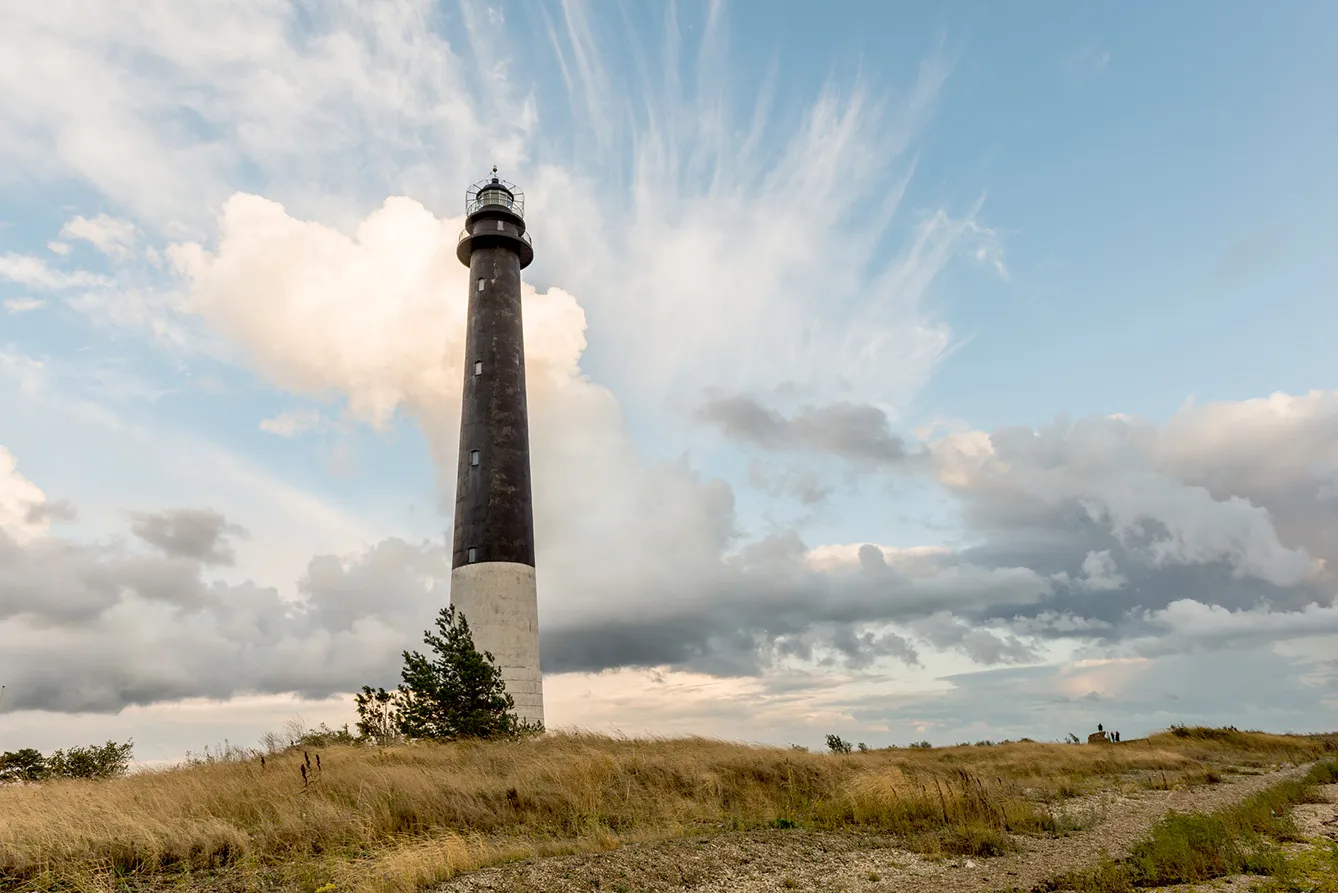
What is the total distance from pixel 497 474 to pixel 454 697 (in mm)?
7842

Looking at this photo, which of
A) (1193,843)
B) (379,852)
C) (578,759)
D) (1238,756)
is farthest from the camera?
(1238,756)

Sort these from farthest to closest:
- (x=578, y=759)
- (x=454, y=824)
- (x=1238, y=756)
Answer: (x=1238, y=756) < (x=578, y=759) < (x=454, y=824)

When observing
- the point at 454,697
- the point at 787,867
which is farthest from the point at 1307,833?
the point at 454,697

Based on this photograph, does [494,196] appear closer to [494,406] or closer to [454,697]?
[494,406]

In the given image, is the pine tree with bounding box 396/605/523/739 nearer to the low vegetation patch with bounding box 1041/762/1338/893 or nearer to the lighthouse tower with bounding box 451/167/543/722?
the lighthouse tower with bounding box 451/167/543/722

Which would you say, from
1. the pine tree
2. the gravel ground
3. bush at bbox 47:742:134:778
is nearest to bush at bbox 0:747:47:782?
bush at bbox 47:742:134:778

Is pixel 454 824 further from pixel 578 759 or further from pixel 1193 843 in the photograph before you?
pixel 1193 843

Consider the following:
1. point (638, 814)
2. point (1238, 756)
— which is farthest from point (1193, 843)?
point (1238, 756)

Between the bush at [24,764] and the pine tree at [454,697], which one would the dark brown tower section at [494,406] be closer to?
the pine tree at [454,697]

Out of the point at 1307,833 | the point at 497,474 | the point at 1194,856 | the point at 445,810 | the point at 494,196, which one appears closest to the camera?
the point at 1194,856

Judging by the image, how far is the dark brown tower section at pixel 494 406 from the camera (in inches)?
1019

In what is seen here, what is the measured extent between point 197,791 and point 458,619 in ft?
35.6

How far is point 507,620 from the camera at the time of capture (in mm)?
24656

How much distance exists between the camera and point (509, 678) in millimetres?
24344
